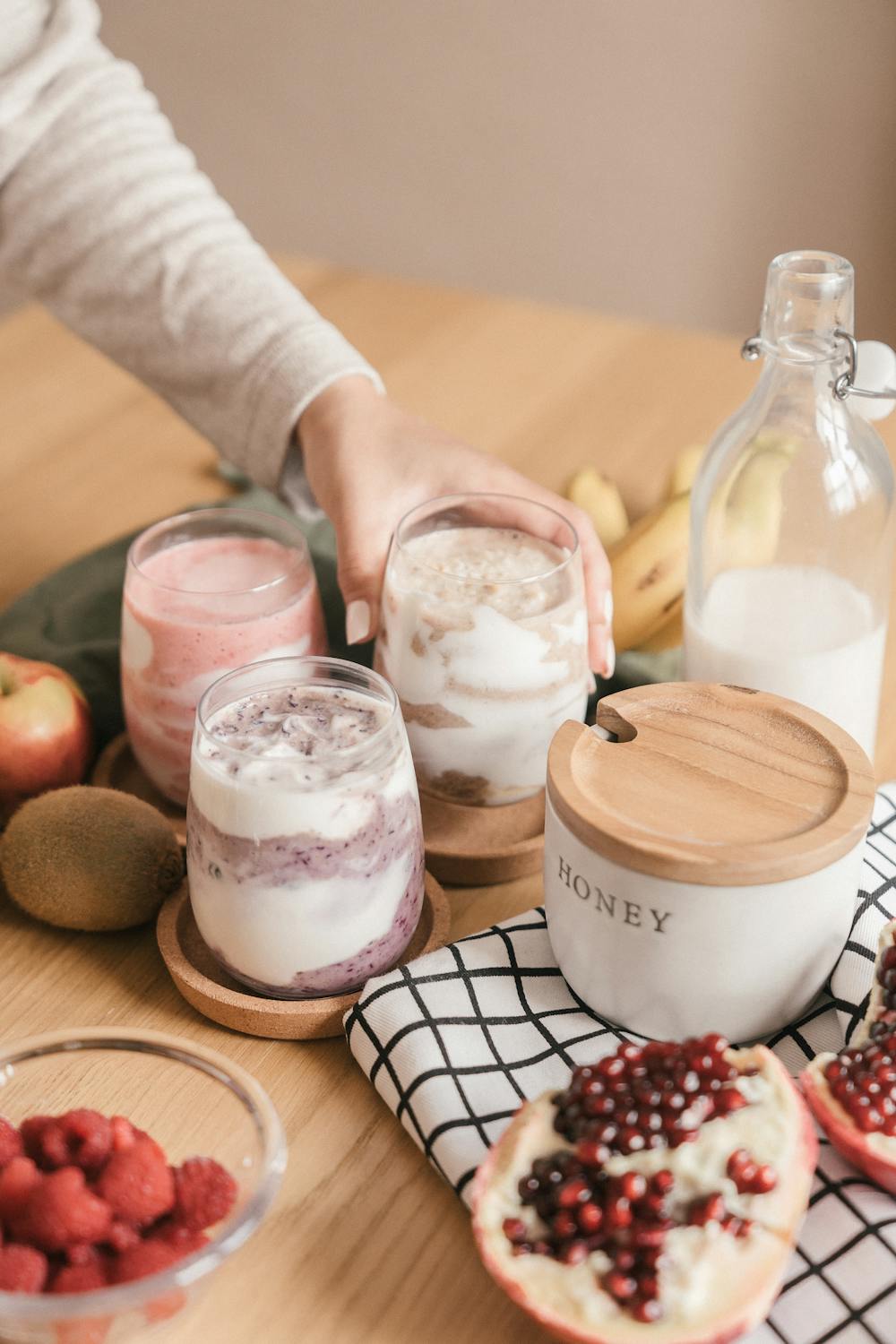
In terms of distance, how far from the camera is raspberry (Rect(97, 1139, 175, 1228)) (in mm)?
646

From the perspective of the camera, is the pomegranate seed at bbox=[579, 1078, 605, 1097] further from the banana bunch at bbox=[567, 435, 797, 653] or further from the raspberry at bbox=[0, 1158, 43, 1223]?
the banana bunch at bbox=[567, 435, 797, 653]

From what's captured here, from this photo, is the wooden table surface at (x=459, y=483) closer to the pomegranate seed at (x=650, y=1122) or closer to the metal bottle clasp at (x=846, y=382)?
the pomegranate seed at (x=650, y=1122)

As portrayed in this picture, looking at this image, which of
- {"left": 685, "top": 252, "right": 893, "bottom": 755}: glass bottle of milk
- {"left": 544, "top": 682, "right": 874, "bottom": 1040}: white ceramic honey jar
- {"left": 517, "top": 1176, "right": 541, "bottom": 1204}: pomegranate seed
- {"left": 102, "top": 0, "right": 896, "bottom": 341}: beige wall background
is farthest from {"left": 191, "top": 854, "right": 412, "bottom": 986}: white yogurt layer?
{"left": 102, "top": 0, "right": 896, "bottom": 341}: beige wall background

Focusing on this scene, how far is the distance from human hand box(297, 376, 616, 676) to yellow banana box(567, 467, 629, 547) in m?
0.26

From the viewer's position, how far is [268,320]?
1247mm

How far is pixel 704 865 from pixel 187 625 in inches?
17.6

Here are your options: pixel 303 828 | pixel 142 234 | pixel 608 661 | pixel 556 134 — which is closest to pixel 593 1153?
pixel 303 828

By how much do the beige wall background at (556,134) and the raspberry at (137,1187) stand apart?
260cm

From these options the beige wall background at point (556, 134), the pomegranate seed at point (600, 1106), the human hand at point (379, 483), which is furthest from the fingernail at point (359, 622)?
the beige wall background at point (556, 134)

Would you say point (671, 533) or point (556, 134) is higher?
point (671, 533)

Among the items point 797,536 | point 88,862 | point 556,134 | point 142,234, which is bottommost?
point 556,134

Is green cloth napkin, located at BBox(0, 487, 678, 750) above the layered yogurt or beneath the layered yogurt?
beneath

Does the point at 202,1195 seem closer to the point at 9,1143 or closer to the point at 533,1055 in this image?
the point at 9,1143

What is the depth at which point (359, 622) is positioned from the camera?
1.02 metres
